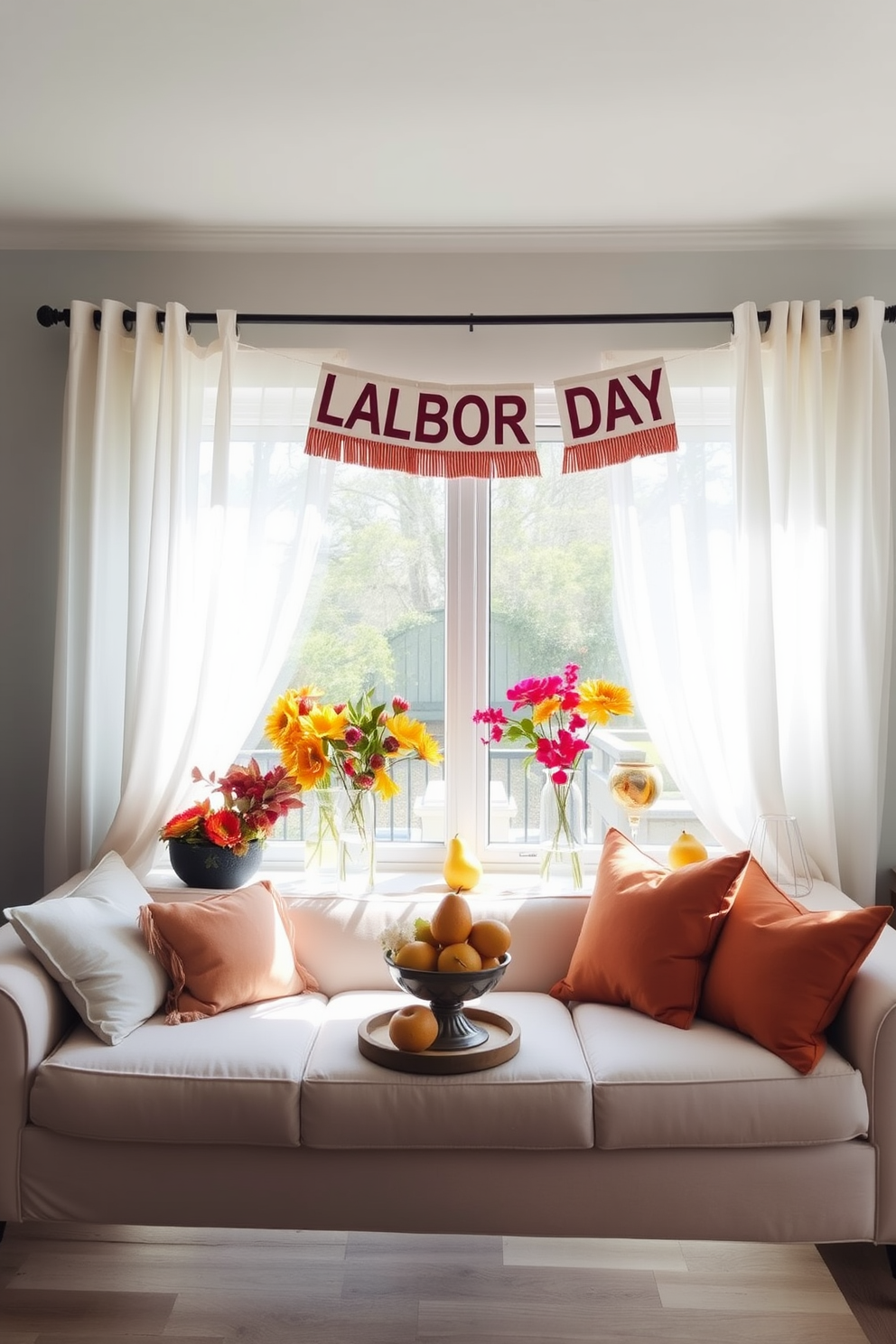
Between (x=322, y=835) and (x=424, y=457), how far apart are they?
1.19 m

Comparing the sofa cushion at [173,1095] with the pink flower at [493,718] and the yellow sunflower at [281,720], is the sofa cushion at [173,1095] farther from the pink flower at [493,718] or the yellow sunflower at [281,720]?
the pink flower at [493,718]

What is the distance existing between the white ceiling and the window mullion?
838 mm

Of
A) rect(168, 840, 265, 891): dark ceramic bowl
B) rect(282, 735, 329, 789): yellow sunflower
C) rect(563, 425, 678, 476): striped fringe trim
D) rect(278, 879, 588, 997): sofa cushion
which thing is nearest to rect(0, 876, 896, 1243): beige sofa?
rect(278, 879, 588, 997): sofa cushion

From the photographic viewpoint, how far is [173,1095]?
2.20 metres

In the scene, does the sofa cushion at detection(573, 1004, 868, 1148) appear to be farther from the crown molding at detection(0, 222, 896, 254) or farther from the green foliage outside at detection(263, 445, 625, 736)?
the crown molding at detection(0, 222, 896, 254)

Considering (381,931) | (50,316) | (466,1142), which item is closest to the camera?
(466,1142)

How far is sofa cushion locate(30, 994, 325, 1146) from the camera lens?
7.18 feet

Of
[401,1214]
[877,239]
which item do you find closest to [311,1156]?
[401,1214]

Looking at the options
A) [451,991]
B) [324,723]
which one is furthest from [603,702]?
[451,991]

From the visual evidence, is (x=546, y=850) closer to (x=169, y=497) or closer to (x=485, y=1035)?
(x=485, y=1035)

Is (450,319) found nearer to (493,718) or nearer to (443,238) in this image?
(443,238)

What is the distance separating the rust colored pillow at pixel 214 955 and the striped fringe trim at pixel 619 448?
1.59 metres

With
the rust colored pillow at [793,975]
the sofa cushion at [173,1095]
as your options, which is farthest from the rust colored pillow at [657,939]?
the sofa cushion at [173,1095]

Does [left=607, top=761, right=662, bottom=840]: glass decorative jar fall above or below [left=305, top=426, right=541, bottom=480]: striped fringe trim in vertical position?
below
